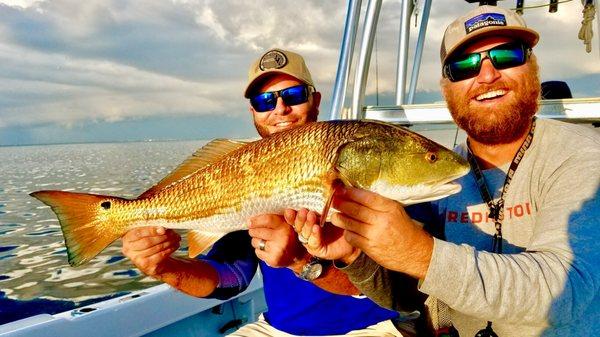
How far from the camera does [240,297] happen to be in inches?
213

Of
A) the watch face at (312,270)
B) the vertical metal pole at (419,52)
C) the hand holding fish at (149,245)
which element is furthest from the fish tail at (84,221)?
the vertical metal pole at (419,52)

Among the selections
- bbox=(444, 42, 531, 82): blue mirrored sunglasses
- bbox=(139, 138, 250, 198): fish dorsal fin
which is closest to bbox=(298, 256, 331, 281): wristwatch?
bbox=(139, 138, 250, 198): fish dorsal fin

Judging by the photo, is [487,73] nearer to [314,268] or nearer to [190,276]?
[314,268]

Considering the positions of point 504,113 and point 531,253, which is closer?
point 531,253

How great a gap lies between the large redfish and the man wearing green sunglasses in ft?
0.91

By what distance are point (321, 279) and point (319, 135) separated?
92 centimetres

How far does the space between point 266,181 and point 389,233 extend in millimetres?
925

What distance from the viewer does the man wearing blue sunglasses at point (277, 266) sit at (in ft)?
8.77

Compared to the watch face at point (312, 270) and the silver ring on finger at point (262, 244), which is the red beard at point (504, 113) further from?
the silver ring on finger at point (262, 244)

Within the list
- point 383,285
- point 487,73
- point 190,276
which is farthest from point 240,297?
point 487,73

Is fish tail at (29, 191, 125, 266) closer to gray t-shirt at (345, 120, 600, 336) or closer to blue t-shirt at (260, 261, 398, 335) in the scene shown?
blue t-shirt at (260, 261, 398, 335)

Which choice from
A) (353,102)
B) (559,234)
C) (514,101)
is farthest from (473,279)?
(353,102)

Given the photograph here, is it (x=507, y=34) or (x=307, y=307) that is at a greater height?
(x=507, y=34)

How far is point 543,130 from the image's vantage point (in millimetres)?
2557
